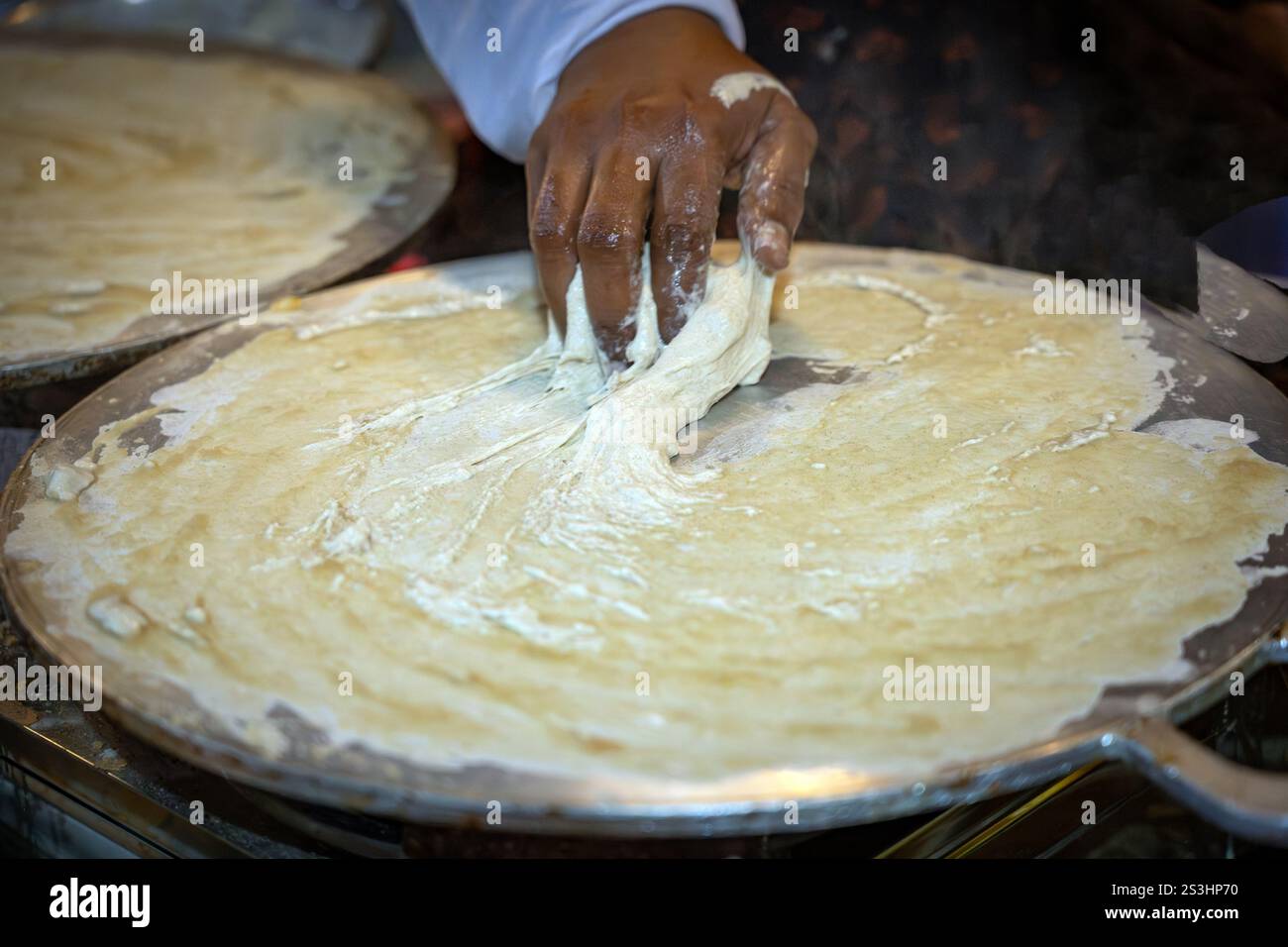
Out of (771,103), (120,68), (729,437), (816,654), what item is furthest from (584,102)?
(120,68)

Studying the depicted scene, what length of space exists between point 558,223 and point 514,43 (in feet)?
2.18

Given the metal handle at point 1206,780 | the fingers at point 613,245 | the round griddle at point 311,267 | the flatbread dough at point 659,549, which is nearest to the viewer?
the metal handle at point 1206,780

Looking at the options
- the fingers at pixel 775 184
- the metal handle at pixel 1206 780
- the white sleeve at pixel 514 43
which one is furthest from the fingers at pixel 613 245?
the metal handle at pixel 1206 780

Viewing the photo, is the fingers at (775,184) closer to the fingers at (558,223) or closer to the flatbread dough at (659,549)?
the flatbread dough at (659,549)

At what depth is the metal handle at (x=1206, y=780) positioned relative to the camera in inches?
34.8

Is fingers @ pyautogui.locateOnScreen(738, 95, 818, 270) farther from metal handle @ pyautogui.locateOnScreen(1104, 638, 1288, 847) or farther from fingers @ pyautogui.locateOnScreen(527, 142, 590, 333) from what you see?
metal handle @ pyautogui.locateOnScreen(1104, 638, 1288, 847)

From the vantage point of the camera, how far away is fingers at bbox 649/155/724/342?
1.53 metres

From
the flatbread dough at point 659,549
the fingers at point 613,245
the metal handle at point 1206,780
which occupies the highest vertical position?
the fingers at point 613,245

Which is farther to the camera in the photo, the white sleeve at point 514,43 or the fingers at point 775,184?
the white sleeve at point 514,43

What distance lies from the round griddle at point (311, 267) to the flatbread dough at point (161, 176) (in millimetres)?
17

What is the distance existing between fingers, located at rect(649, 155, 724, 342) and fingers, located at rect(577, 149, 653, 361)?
3cm

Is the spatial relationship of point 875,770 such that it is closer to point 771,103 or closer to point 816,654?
point 816,654

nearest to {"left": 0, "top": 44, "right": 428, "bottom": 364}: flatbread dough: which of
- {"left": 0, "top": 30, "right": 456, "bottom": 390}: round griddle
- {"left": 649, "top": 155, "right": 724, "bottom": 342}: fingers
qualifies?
{"left": 0, "top": 30, "right": 456, "bottom": 390}: round griddle

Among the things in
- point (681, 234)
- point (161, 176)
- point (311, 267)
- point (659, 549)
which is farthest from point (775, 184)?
point (161, 176)
